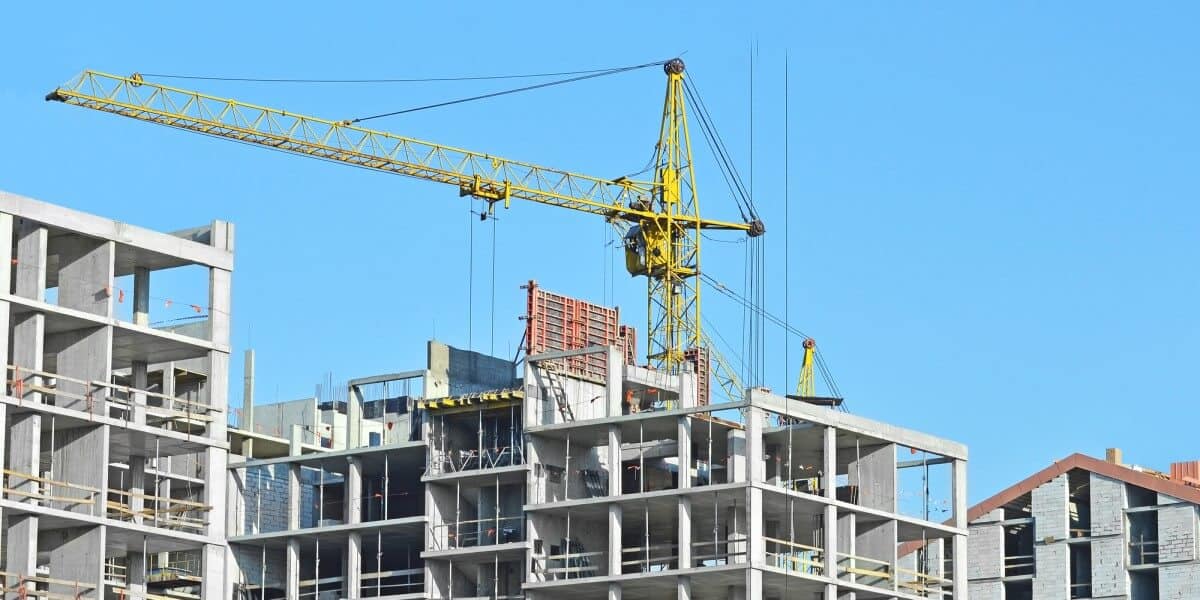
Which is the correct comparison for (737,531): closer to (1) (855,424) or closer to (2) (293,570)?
→ (1) (855,424)

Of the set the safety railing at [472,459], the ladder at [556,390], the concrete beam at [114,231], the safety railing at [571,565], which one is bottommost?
the safety railing at [571,565]

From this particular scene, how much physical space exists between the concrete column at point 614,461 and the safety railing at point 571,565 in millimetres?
3454

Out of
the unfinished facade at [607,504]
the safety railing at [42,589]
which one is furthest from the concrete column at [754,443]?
the safety railing at [42,589]

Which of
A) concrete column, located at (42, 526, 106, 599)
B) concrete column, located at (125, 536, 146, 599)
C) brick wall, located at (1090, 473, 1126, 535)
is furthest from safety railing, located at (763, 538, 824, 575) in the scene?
concrete column, located at (42, 526, 106, 599)

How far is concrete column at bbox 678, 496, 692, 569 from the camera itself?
133 meters

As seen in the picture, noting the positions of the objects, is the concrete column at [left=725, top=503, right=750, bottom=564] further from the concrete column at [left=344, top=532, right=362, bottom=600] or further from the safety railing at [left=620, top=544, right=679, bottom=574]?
the concrete column at [left=344, top=532, right=362, bottom=600]

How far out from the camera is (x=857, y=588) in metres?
138

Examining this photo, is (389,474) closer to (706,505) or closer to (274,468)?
(274,468)

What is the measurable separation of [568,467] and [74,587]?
31.6 metres

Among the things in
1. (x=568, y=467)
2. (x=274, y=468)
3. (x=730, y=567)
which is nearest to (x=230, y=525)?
(x=274, y=468)

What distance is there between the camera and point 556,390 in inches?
5591

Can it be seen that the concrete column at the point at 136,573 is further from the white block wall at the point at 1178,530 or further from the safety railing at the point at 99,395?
the white block wall at the point at 1178,530

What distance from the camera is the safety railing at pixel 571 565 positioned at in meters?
138

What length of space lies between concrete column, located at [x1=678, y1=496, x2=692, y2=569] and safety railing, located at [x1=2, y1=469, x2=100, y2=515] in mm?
28995
